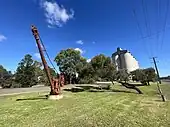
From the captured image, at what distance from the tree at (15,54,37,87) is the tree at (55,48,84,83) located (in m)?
11.0

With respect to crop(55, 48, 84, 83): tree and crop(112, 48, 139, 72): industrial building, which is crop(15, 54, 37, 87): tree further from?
crop(112, 48, 139, 72): industrial building

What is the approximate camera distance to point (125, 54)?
15638 centimetres

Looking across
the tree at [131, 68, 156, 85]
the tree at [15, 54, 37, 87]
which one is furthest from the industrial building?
the tree at [15, 54, 37, 87]

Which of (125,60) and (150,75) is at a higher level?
(125,60)

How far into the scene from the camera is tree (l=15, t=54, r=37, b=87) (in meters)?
71.3

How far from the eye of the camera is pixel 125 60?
154 m

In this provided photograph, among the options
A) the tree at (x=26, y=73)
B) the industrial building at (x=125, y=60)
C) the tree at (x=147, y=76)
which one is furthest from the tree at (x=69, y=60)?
the industrial building at (x=125, y=60)

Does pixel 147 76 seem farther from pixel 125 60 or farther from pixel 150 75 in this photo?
pixel 125 60

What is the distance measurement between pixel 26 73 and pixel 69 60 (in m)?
17.5

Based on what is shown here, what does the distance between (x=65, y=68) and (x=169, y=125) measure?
6528cm

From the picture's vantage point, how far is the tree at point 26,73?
7133 centimetres

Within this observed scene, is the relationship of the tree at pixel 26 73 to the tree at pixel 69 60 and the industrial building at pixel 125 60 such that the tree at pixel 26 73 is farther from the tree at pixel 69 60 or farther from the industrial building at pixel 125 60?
the industrial building at pixel 125 60

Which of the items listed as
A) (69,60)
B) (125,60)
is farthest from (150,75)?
(125,60)

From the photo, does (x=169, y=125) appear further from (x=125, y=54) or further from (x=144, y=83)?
(x=125, y=54)
